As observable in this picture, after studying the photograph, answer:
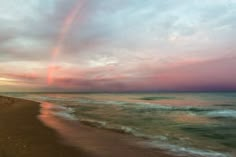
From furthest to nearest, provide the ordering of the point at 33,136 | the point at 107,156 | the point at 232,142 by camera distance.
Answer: the point at 232,142 < the point at 33,136 < the point at 107,156

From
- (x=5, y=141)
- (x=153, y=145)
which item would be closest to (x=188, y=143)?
(x=153, y=145)

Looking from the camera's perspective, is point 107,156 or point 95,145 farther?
point 95,145

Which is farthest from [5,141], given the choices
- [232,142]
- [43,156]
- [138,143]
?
[232,142]

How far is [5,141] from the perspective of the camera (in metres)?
9.17

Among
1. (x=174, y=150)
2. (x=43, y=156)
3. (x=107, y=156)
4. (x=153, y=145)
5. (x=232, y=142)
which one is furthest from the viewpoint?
(x=232, y=142)

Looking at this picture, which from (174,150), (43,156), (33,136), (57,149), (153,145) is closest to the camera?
(43,156)

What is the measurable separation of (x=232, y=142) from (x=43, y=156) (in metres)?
9.72

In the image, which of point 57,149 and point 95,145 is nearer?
point 57,149

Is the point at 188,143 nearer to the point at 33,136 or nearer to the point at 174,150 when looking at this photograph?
the point at 174,150

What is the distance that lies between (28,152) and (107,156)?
2743 mm

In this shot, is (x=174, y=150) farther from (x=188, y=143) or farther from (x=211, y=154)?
(x=188, y=143)

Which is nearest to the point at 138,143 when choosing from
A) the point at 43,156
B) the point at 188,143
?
the point at 188,143

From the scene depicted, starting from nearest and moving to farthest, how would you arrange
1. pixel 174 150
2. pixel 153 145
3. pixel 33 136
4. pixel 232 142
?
pixel 174 150
pixel 153 145
pixel 33 136
pixel 232 142

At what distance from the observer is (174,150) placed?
959cm
